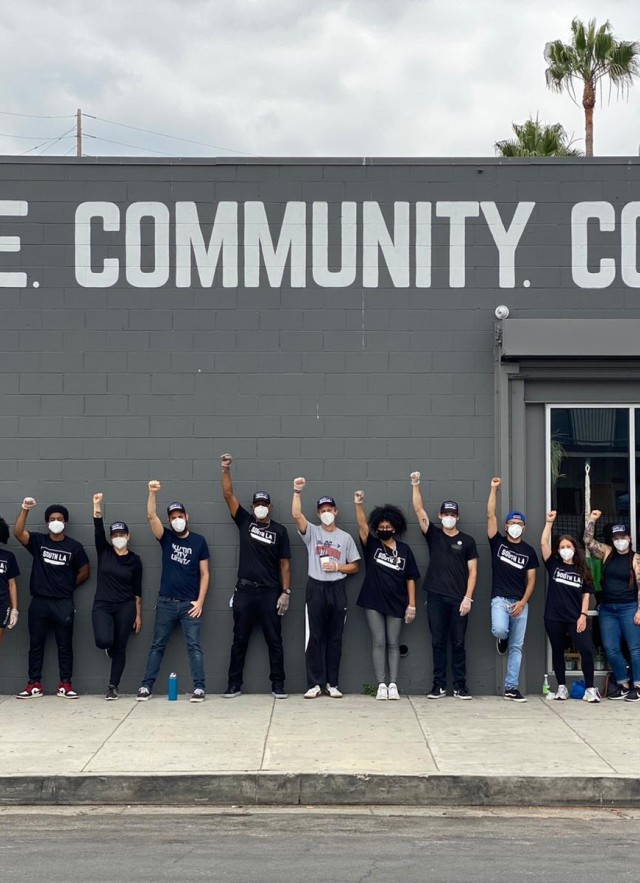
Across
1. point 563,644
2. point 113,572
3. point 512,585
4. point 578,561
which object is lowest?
point 563,644

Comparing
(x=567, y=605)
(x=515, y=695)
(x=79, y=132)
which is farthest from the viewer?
(x=79, y=132)

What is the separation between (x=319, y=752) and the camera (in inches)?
354

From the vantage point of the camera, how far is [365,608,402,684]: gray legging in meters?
11.4

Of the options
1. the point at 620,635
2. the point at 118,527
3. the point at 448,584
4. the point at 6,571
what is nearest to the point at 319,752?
the point at 448,584

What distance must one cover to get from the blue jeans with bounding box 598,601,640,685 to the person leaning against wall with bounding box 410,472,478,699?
1.40 metres

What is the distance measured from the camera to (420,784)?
824cm

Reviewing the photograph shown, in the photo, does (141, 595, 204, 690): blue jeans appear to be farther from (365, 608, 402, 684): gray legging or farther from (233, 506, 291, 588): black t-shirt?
(365, 608, 402, 684): gray legging

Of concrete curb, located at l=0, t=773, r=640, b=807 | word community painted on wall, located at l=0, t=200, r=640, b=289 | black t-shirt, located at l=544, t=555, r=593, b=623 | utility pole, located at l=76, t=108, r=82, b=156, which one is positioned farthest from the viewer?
utility pole, located at l=76, t=108, r=82, b=156

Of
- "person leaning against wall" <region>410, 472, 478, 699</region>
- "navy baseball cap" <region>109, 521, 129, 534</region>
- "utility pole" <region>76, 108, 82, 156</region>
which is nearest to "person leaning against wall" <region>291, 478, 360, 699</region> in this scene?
"person leaning against wall" <region>410, 472, 478, 699</region>

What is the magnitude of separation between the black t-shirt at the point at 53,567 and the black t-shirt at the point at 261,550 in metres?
1.74

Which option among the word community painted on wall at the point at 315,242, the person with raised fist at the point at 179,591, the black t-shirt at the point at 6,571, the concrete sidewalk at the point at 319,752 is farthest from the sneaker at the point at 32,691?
the word community painted on wall at the point at 315,242

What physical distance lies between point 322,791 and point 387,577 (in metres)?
3.45

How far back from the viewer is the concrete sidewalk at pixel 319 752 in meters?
8.24

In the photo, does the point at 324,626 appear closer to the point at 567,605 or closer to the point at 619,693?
the point at 567,605
